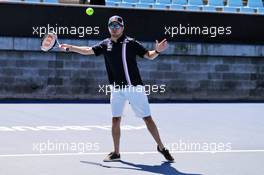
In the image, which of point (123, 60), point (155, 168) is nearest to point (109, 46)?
point (123, 60)

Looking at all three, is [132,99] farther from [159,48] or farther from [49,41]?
[49,41]

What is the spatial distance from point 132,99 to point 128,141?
210 centimetres

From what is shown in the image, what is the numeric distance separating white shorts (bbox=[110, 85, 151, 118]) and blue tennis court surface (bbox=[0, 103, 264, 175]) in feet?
2.30

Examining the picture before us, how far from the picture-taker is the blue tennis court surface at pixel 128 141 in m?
8.03

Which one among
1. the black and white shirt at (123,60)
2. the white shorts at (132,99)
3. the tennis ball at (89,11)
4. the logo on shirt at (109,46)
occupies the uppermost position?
the tennis ball at (89,11)

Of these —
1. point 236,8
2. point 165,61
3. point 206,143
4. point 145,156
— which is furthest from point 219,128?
point 236,8

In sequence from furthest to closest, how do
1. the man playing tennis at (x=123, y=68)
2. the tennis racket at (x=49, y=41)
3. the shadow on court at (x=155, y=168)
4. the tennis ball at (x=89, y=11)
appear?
the tennis ball at (x=89, y=11)
the tennis racket at (x=49, y=41)
the man playing tennis at (x=123, y=68)
the shadow on court at (x=155, y=168)

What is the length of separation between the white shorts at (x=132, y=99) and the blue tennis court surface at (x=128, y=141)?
2.30ft

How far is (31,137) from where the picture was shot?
10.5 m

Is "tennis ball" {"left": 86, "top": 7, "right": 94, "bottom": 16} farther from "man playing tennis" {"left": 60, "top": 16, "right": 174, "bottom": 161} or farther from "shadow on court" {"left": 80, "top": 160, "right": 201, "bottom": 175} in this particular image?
"shadow on court" {"left": 80, "top": 160, "right": 201, "bottom": 175}

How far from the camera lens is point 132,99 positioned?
8391 mm

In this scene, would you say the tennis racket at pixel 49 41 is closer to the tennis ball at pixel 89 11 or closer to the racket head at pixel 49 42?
the racket head at pixel 49 42

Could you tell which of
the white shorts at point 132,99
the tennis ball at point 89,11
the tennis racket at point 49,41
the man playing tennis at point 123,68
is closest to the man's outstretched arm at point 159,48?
the man playing tennis at point 123,68

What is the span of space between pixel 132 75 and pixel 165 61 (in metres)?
9.61
